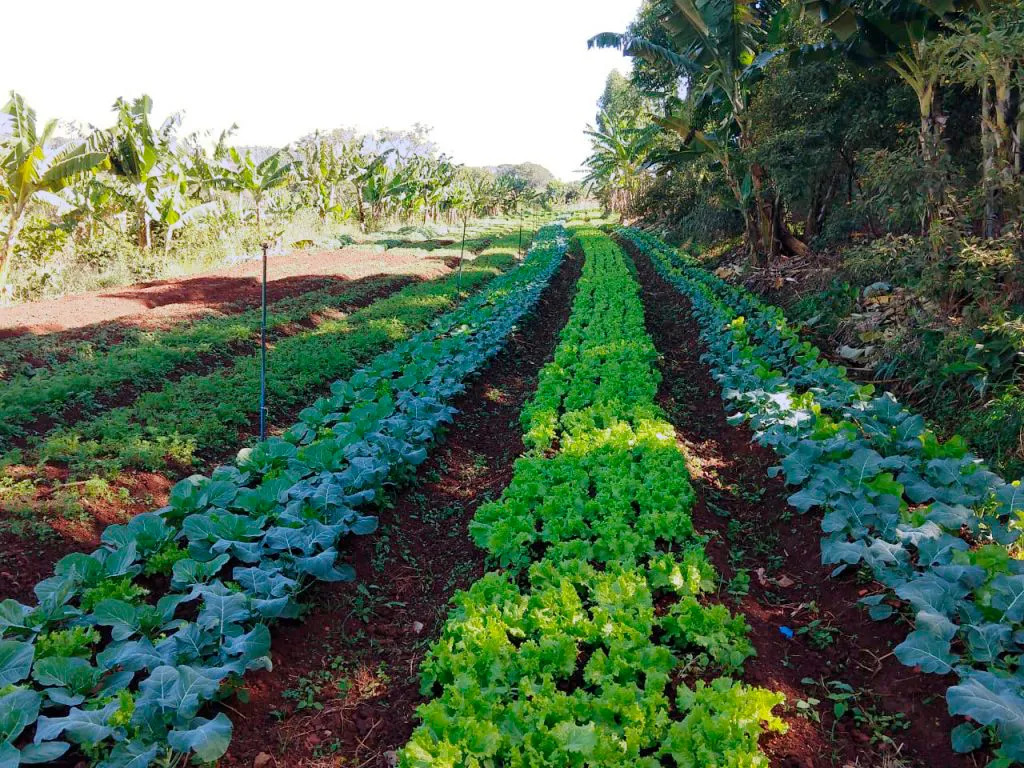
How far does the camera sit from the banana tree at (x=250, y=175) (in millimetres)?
23953

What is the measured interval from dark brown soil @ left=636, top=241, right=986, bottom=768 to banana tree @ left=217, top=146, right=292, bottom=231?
22.2m

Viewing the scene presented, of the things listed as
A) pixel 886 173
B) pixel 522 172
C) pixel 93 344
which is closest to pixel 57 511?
pixel 93 344

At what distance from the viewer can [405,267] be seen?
21.4 m

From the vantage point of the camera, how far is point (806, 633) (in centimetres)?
429

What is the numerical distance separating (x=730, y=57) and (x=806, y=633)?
14.7m

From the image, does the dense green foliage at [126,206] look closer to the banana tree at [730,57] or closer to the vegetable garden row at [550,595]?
the vegetable garden row at [550,595]

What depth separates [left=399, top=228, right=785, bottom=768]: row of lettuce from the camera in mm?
3049

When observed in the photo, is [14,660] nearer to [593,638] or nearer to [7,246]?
Answer: [593,638]

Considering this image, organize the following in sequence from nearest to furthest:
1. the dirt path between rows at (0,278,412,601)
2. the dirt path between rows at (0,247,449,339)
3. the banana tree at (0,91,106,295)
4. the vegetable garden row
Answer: the vegetable garden row, the dirt path between rows at (0,278,412,601), the dirt path between rows at (0,247,449,339), the banana tree at (0,91,106,295)

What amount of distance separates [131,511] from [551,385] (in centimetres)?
516

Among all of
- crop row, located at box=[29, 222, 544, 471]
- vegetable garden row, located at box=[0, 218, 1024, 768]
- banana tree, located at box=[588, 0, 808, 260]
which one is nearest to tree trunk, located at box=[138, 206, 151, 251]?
crop row, located at box=[29, 222, 544, 471]

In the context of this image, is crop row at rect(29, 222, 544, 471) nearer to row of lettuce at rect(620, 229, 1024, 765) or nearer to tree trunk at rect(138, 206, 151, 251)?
row of lettuce at rect(620, 229, 1024, 765)

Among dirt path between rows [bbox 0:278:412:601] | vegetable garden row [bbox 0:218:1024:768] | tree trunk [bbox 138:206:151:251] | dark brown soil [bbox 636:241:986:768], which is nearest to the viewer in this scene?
vegetable garden row [bbox 0:218:1024:768]

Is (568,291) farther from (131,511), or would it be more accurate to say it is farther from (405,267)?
(131,511)
